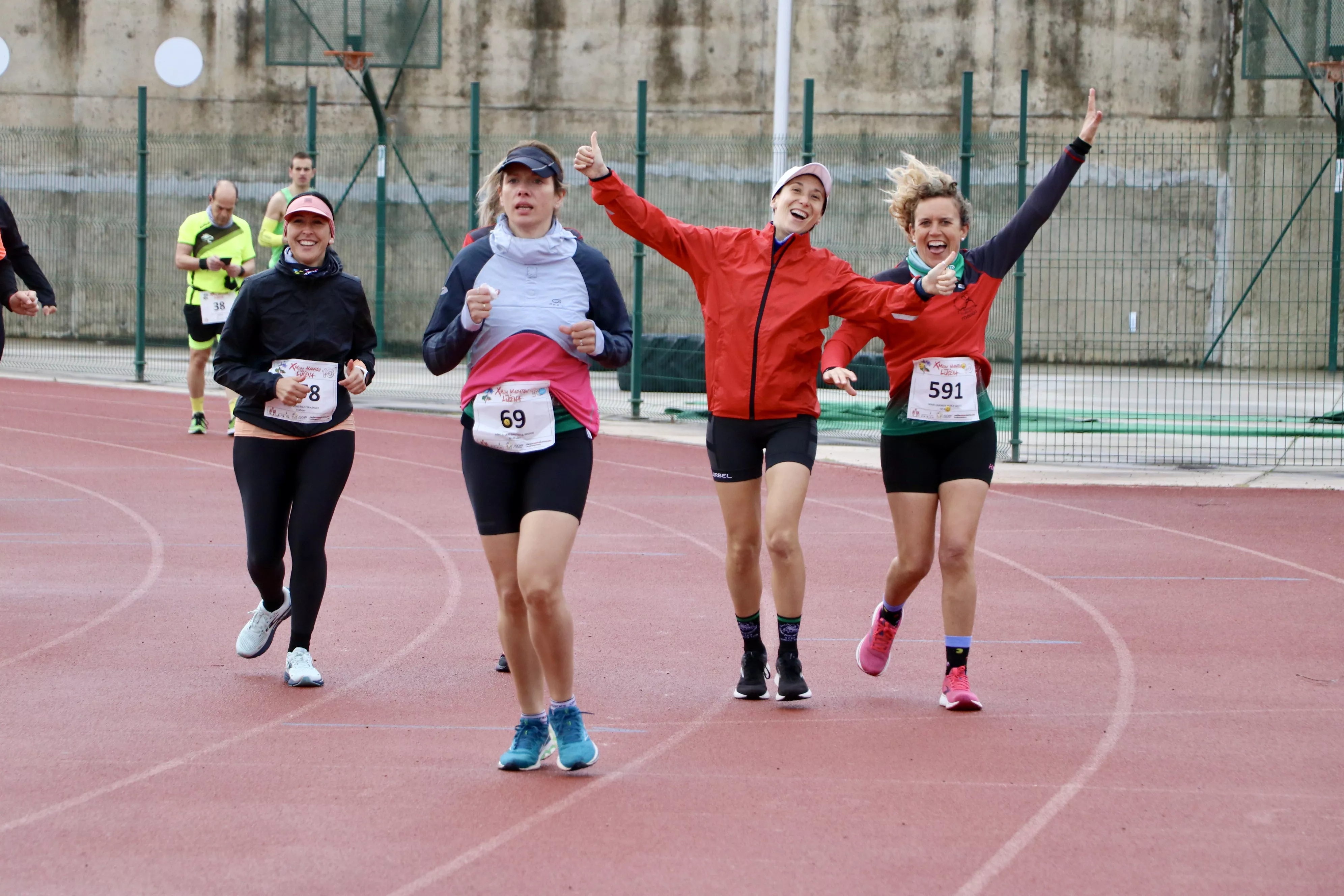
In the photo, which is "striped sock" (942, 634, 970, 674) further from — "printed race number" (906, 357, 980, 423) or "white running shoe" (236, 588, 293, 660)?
"white running shoe" (236, 588, 293, 660)

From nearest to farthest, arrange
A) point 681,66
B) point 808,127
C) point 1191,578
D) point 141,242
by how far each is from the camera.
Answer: point 1191,578 < point 808,127 < point 141,242 < point 681,66

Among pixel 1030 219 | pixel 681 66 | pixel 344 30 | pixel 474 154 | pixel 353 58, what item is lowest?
pixel 1030 219

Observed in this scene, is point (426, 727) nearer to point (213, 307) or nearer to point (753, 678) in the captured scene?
point (753, 678)

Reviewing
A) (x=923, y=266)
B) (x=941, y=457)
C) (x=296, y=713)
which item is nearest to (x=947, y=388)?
(x=941, y=457)

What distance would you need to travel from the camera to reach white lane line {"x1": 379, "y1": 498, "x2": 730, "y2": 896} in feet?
13.8

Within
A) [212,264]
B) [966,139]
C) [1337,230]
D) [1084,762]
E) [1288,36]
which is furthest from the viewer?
[1288,36]

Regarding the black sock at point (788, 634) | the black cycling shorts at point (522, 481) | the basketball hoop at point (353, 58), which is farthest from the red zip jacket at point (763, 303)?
the basketball hoop at point (353, 58)

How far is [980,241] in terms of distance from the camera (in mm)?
16500

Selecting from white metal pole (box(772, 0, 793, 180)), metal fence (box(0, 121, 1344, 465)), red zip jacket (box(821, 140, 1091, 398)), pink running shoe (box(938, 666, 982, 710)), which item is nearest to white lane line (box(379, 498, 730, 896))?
pink running shoe (box(938, 666, 982, 710))

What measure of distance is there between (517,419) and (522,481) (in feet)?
0.72

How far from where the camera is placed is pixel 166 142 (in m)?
24.2

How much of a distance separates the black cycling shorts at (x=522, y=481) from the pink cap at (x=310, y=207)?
165cm

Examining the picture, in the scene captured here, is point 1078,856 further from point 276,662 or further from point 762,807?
point 276,662

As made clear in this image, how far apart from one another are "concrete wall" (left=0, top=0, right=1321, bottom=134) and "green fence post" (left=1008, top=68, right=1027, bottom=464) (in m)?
11.6
